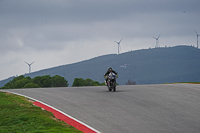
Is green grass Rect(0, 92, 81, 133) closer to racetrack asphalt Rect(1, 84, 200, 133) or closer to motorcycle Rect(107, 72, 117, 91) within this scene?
racetrack asphalt Rect(1, 84, 200, 133)

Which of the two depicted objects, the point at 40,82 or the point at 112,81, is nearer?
the point at 112,81

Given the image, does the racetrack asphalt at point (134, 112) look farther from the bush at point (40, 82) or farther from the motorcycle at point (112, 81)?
the bush at point (40, 82)

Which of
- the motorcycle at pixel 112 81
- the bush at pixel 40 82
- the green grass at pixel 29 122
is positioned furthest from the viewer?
the bush at pixel 40 82

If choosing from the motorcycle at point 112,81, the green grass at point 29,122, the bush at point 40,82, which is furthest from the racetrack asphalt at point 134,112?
the bush at point 40,82

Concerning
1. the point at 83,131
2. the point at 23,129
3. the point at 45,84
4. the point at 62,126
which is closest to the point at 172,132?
the point at 83,131

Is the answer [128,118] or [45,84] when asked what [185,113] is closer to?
[128,118]

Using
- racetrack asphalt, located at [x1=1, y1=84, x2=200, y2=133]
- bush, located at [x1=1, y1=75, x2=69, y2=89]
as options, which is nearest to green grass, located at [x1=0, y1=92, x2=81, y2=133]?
racetrack asphalt, located at [x1=1, y1=84, x2=200, y2=133]

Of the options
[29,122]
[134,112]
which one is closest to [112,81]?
[134,112]

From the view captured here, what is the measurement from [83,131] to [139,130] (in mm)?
1785

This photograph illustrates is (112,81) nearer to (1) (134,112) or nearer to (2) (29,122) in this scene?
(1) (134,112)

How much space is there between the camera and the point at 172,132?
11352 mm

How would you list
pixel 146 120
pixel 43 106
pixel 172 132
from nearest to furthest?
pixel 172 132 < pixel 146 120 < pixel 43 106

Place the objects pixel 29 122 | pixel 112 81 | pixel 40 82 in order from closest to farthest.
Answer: pixel 29 122, pixel 112 81, pixel 40 82

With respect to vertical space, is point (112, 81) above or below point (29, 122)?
above
